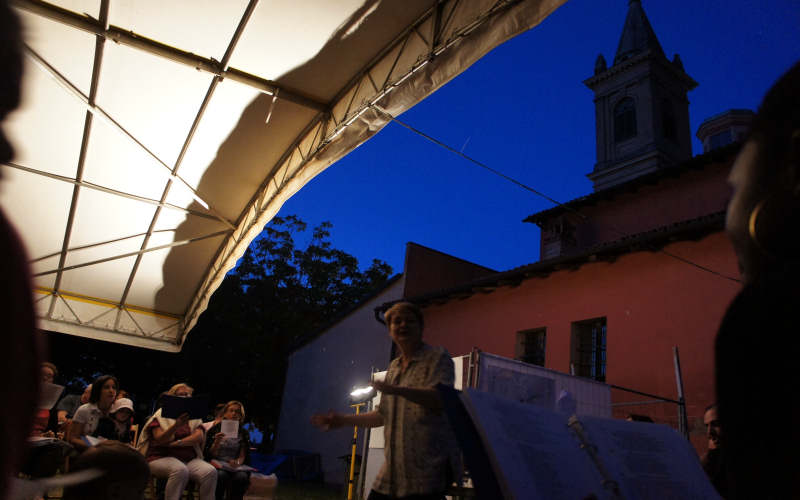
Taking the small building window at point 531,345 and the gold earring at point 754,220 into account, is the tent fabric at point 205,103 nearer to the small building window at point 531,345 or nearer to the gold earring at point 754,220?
the gold earring at point 754,220

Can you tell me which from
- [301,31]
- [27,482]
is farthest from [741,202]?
[301,31]

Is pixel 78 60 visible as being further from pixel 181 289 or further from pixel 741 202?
pixel 741 202

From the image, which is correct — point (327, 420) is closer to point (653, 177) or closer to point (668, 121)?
point (653, 177)

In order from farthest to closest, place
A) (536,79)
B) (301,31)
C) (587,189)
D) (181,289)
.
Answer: (536,79) < (587,189) < (181,289) < (301,31)

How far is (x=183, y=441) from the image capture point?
223 inches

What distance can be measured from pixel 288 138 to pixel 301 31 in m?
1.56

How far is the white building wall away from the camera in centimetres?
1753

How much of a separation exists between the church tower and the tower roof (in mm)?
83

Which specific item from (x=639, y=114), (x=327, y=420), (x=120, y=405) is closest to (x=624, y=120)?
(x=639, y=114)

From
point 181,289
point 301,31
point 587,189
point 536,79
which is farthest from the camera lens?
point 536,79

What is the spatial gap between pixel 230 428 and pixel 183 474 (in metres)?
0.98

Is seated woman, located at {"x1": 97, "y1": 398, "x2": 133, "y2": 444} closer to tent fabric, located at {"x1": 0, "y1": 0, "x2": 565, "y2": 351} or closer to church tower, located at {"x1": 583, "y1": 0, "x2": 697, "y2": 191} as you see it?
tent fabric, located at {"x1": 0, "y1": 0, "x2": 565, "y2": 351}

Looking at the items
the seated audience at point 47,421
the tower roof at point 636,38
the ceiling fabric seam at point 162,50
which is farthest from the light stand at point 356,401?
the tower roof at point 636,38

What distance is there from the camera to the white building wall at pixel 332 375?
17.5m
